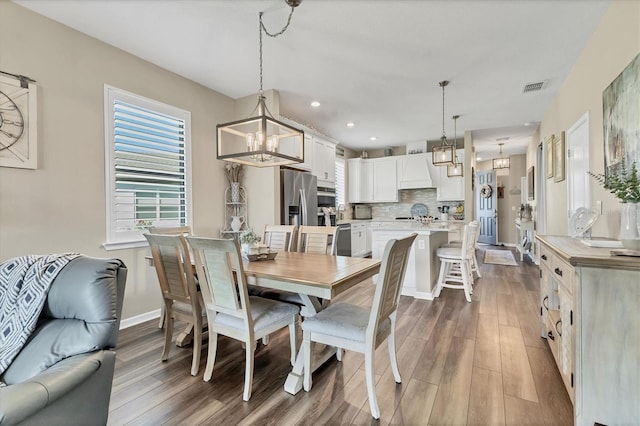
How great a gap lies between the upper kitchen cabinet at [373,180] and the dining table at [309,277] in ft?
16.4

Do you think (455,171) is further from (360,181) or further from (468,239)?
(360,181)

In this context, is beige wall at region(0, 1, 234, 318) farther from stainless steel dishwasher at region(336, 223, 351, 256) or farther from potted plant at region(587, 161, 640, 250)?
potted plant at region(587, 161, 640, 250)

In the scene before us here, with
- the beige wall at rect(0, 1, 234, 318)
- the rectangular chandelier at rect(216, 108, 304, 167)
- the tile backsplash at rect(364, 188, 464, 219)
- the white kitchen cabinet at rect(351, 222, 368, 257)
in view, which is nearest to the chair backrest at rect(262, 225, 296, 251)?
the rectangular chandelier at rect(216, 108, 304, 167)

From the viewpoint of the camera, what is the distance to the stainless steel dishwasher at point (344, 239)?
18.2ft

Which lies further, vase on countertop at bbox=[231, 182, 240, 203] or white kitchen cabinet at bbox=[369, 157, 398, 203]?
white kitchen cabinet at bbox=[369, 157, 398, 203]

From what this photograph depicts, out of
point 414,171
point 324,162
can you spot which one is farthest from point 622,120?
point 414,171

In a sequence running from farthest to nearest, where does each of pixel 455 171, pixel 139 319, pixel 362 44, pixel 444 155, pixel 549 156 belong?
pixel 455 171 → pixel 549 156 → pixel 444 155 → pixel 139 319 → pixel 362 44

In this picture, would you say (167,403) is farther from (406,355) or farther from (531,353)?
(531,353)

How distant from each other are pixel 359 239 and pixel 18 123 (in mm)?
5458

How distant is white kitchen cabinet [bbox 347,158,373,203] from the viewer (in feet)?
23.7

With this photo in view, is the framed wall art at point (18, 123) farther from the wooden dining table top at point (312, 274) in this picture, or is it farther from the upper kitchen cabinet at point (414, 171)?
the upper kitchen cabinet at point (414, 171)

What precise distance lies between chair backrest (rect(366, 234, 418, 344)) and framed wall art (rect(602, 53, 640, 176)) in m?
1.57

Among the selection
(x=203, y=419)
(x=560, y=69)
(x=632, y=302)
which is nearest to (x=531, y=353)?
(x=632, y=302)

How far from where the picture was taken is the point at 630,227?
151cm
